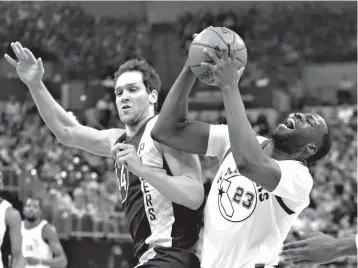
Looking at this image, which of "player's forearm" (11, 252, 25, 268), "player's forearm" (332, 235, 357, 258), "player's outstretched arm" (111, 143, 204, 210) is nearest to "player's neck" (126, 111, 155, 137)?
"player's outstretched arm" (111, 143, 204, 210)

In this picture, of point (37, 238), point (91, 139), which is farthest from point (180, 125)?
point (37, 238)

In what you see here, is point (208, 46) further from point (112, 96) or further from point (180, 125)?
point (112, 96)

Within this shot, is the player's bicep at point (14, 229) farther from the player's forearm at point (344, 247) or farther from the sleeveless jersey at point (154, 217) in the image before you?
the player's forearm at point (344, 247)

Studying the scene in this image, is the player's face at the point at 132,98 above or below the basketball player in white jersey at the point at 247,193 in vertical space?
above

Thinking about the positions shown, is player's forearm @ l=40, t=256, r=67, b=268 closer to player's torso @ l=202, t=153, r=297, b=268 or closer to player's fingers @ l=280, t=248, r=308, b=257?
player's torso @ l=202, t=153, r=297, b=268

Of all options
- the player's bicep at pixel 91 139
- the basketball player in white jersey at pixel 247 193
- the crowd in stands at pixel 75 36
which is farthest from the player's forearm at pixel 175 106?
the crowd in stands at pixel 75 36

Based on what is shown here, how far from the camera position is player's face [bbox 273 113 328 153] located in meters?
3.61

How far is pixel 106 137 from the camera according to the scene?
14.9 ft

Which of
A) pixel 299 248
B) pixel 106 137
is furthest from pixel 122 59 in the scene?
pixel 299 248

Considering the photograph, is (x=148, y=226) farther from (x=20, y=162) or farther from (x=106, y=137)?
(x=20, y=162)

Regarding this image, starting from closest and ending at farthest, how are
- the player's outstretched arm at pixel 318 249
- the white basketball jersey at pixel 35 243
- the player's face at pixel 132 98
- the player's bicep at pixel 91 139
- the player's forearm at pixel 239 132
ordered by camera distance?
the player's outstretched arm at pixel 318 249
the player's forearm at pixel 239 132
the player's face at pixel 132 98
the player's bicep at pixel 91 139
the white basketball jersey at pixel 35 243

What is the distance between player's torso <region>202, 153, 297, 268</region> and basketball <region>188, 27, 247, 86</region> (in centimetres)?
58

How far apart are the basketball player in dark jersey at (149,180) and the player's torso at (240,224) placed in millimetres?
176

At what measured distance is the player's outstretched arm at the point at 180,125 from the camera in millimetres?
3652
